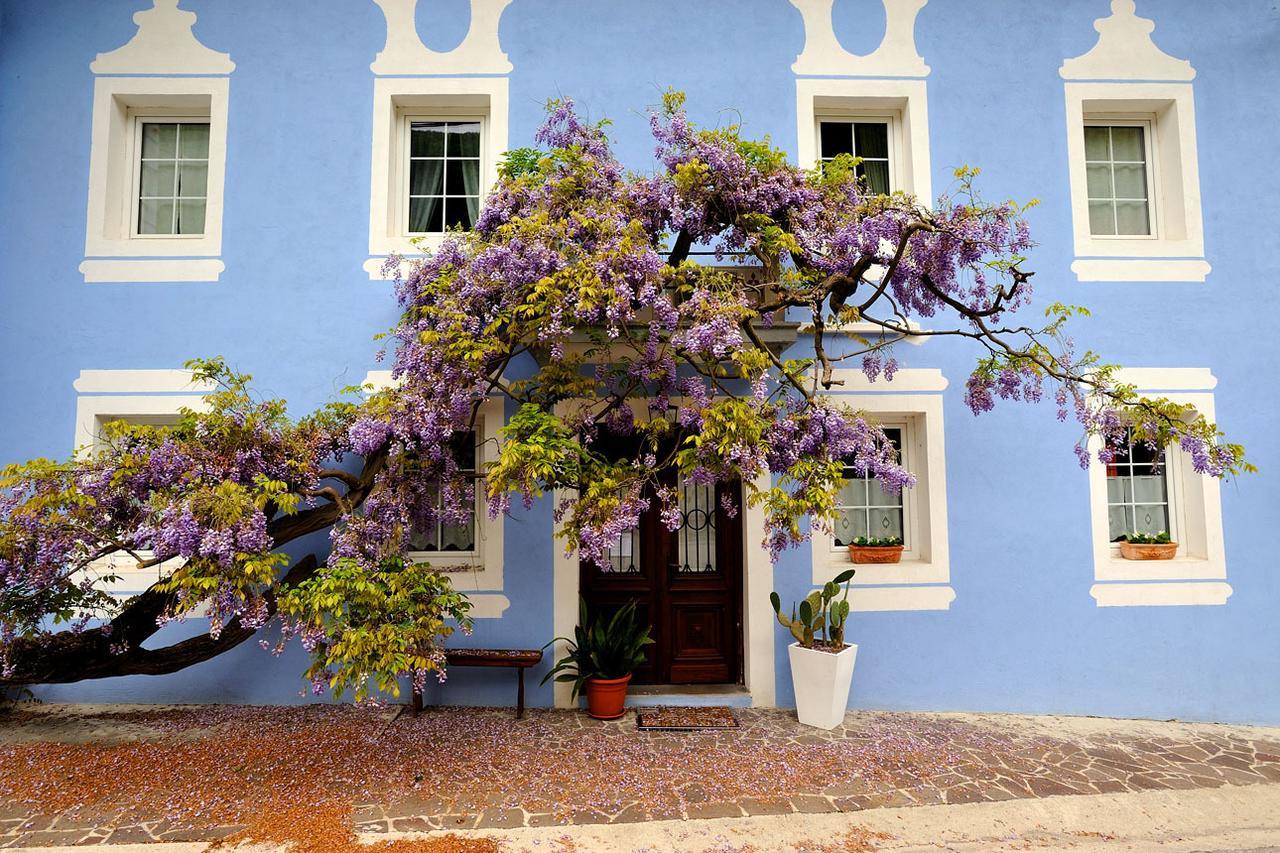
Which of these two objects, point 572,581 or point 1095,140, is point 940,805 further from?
point 1095,140

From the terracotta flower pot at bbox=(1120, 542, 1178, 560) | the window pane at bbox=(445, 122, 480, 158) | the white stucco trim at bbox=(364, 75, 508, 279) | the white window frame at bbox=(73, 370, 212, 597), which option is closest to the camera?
the white window frame at bbox=(73, 370, 212, 597)

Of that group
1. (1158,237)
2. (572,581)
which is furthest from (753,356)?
(1158,237)

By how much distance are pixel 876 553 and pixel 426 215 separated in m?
4.68

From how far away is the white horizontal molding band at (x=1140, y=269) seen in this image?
6105 mm

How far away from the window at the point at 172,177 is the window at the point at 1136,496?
26.2ft

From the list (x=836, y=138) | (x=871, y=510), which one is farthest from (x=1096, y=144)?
(x=871, y=510)

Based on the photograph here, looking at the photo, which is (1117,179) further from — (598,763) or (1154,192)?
(598,763)

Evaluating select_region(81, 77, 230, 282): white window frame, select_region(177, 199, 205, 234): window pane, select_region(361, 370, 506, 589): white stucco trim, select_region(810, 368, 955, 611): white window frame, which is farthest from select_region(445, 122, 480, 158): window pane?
select_region(810, 368, 955, 611): white window frame

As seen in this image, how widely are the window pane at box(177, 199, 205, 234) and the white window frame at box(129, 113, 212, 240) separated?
2.5 inches

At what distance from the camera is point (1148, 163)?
6.49 meters

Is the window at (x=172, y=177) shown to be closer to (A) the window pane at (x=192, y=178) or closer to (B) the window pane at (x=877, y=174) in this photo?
(A) the window pane at (x=192, y=178)

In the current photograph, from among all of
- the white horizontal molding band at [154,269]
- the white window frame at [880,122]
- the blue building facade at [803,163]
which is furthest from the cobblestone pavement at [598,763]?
the white window frame at [880,122]

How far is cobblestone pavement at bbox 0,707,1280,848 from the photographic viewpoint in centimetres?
411

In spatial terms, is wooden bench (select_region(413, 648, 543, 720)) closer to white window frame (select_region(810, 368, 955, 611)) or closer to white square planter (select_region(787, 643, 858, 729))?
white square planter (select_region(787, 643, 858, 729))
